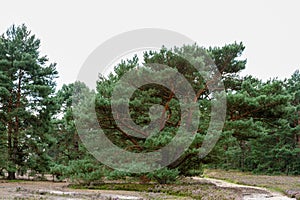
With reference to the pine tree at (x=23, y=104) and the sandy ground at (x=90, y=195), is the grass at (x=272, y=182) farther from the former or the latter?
the pine tree at (x=23, y=104)

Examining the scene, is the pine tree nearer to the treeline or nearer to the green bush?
the treeline

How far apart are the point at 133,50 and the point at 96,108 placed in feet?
12.9

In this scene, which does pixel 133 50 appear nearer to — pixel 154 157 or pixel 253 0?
pixel 154 157

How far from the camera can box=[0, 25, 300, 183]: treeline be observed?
50.3 feet

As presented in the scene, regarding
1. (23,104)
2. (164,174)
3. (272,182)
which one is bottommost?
(272,182)

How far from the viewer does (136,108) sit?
1573 cm

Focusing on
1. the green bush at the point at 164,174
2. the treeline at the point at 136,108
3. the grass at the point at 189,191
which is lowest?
the grass at the point at 189,191

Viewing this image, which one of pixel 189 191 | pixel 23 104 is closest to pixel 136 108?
pixel 189 191

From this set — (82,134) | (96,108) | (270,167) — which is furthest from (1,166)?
(270,167)

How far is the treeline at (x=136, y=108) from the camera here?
15344 millimetres

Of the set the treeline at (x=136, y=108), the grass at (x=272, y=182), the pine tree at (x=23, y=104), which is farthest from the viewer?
the pine tree at (x=23, y=104)

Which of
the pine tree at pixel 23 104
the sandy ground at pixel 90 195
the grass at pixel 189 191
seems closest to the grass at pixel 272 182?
the sandy ground at pixel 90 195

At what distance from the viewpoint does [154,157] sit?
15031 millimetres

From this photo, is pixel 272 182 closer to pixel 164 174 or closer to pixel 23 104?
pixel 164 174
